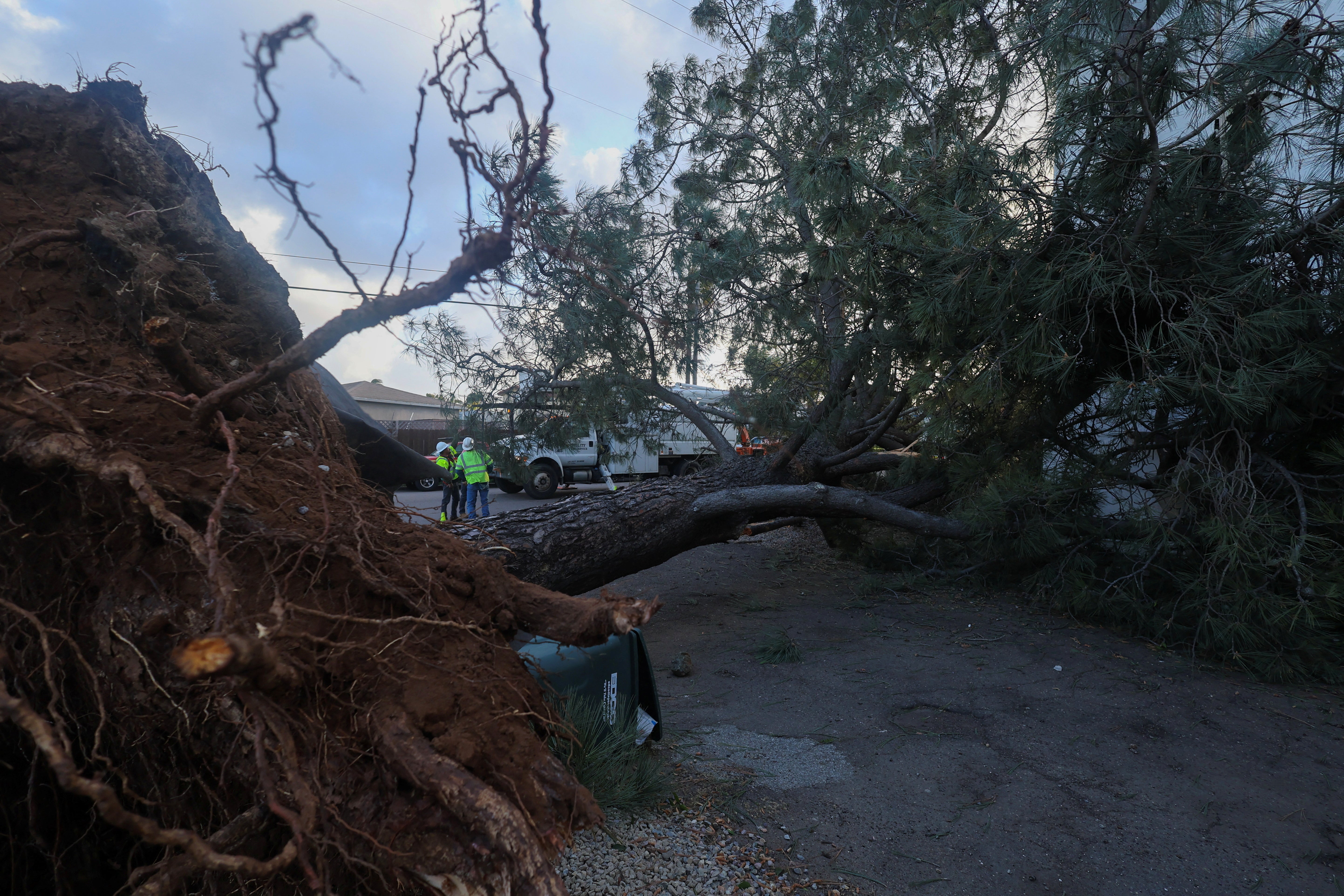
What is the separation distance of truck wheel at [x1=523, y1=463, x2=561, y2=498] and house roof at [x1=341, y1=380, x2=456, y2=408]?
6.25 meters

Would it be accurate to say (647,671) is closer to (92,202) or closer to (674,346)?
(92,202)

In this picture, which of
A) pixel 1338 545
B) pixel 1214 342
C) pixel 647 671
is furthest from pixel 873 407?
pixel 647 671

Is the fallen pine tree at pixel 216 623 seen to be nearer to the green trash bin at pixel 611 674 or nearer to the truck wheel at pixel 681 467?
the green trash bin at pixel 611 674

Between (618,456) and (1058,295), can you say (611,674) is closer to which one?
(1058,295)

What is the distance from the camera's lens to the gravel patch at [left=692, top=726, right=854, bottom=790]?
9.96ft

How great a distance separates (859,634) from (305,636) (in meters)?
4.35

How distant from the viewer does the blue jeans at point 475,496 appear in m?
10.4

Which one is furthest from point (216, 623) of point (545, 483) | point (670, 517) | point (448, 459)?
point (545, 483)

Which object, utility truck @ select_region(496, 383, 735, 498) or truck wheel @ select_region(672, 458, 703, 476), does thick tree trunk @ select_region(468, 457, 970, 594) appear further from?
truck wheel @ select_region(672, 458, 703, 476)

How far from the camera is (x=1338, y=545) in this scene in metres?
3.61

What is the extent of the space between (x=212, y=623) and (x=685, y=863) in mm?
1690

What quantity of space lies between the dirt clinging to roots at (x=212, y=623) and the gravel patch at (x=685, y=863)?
0.98 m

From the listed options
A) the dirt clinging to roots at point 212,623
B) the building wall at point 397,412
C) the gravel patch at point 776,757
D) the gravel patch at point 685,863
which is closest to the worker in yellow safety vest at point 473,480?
the gravel patch at point 776,757

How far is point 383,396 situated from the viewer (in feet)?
78.2
